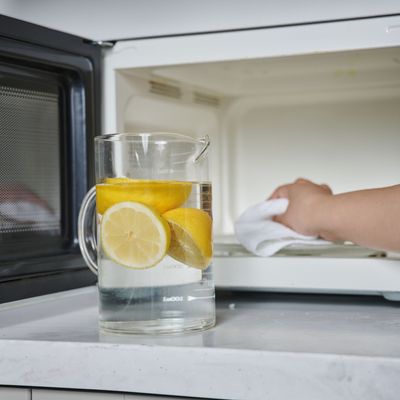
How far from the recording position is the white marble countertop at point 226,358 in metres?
0.57

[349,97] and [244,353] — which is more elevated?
[349,97]

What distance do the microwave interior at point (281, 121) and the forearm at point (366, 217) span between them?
0.81ft

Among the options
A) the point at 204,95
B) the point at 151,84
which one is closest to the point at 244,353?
the point at 151,84

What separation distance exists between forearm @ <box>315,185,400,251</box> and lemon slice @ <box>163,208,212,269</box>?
0.18m

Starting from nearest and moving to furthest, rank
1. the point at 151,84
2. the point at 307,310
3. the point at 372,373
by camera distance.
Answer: the point at 372,373
the point at 307,310
the point at 151,84

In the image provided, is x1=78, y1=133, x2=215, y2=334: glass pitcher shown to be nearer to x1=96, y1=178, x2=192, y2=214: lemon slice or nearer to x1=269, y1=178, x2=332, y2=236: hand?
x1=96, y1=178, x2=192, y2=214: lemon slice

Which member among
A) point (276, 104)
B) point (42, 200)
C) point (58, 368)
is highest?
point (276, 104)

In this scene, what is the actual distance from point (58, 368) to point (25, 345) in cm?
4

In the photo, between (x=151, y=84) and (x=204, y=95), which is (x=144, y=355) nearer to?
(x=151, y=84)

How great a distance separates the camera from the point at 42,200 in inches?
34.4

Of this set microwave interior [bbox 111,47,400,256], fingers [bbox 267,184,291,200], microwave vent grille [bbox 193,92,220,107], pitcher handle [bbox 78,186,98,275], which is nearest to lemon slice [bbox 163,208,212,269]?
pitcher handle [bbox 78,186,98,275]

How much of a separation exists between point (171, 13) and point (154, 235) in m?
0.34

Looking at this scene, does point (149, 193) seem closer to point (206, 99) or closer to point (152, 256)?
point (152, 256)

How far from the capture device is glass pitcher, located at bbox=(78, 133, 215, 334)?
0.66 metres
